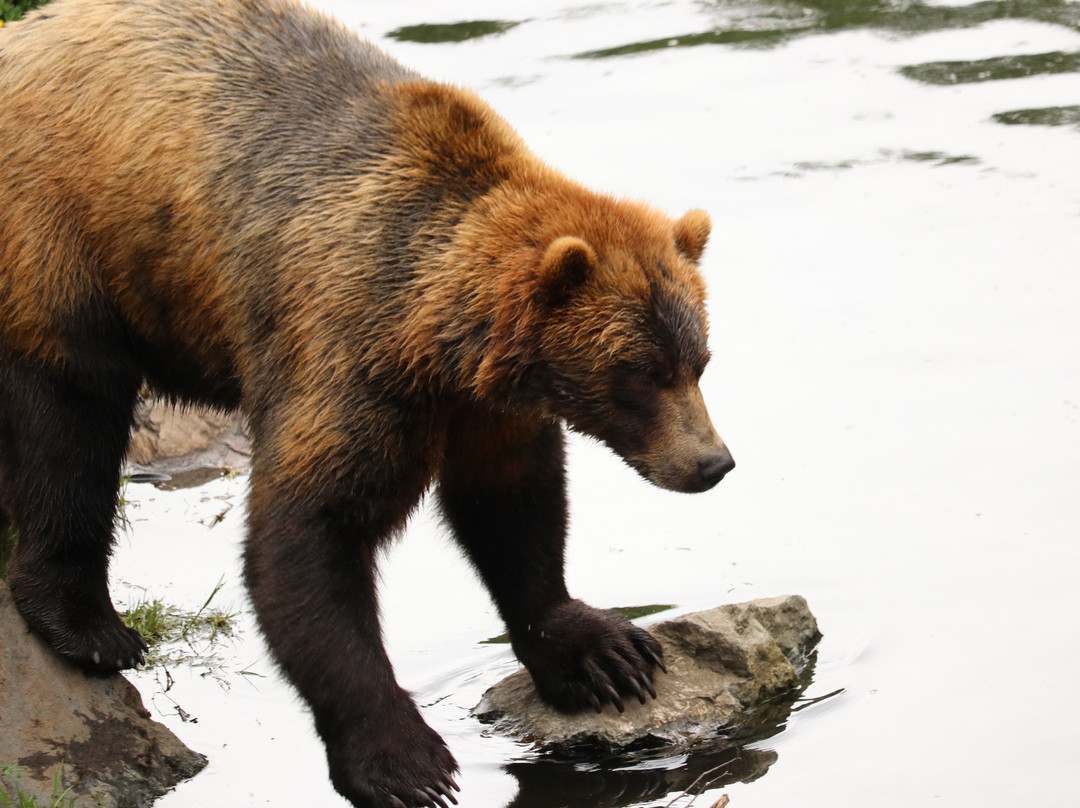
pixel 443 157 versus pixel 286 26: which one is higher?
pixel 286 26

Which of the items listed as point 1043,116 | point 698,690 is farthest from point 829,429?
point 1043,116

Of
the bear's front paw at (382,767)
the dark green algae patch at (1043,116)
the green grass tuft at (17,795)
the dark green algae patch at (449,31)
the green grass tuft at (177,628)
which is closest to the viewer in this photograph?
the green grass tuft at (17,795)

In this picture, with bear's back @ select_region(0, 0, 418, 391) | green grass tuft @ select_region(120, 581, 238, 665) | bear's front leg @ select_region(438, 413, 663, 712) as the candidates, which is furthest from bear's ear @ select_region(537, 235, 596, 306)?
green grass tuft @ select_region(120, 581, 238, 665)

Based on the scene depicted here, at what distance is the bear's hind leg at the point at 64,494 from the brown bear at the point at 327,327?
10mm

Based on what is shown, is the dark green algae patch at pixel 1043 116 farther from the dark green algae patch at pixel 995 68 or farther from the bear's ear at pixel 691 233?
the bear's ear at pixel 691 233

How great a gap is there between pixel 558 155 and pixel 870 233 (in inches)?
106

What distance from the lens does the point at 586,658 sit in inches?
255

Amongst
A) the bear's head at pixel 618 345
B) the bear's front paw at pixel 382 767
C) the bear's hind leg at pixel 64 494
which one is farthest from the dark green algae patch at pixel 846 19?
the bear's front paw at pixel 382 767

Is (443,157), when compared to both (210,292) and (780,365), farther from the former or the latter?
(780,365)

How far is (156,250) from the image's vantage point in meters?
6.05

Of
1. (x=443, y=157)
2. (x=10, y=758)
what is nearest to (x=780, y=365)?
(x=443, y=157)

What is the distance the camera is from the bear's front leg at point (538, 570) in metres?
6.28

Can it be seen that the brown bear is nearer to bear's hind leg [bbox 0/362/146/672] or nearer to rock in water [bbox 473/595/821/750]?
bear's hind leg [bbox 0/362/146/672]

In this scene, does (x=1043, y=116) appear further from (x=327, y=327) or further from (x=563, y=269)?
(x=327, y=327)
